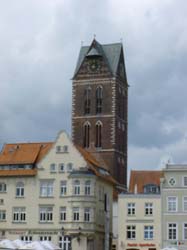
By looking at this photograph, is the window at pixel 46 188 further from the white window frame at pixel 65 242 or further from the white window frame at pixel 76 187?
the white window frame at pixel 65 242

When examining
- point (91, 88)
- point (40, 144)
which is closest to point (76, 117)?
point (91, 88)

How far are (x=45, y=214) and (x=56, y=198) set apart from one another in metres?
2.38

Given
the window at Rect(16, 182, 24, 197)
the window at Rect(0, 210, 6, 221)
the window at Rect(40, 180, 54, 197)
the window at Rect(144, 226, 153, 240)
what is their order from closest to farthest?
the window at Rect(144, 226, 153, 240) → the window at Rect(40, 180, 54, 197) → the window at Rect(16, 182, 24, 197) → the window at Rect(0, 210, 6, 221)

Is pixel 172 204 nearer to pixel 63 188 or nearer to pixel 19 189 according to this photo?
pixel 63 188

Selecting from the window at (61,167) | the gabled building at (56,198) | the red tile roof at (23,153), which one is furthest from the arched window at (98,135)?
the window at (61,167)

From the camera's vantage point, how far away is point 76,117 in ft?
394

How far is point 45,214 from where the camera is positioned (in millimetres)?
89875

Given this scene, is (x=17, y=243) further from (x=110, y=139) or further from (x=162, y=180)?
(x=110, y=139)

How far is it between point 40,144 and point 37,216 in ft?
34.0

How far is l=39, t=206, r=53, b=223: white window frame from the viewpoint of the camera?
89.6 m

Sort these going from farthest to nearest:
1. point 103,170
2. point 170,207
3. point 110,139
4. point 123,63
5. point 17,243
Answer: point 123,63, point 110,139, point 103,170, point 170,207, point 17,243

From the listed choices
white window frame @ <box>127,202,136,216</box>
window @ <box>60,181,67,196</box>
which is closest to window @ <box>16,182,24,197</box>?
window @ <box>60,181,67,196</box>

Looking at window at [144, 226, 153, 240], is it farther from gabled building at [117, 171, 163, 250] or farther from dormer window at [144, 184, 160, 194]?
dormer window at [144, 184, 160, 194]

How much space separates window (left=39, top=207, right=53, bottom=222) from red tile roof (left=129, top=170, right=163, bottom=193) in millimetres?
12070
